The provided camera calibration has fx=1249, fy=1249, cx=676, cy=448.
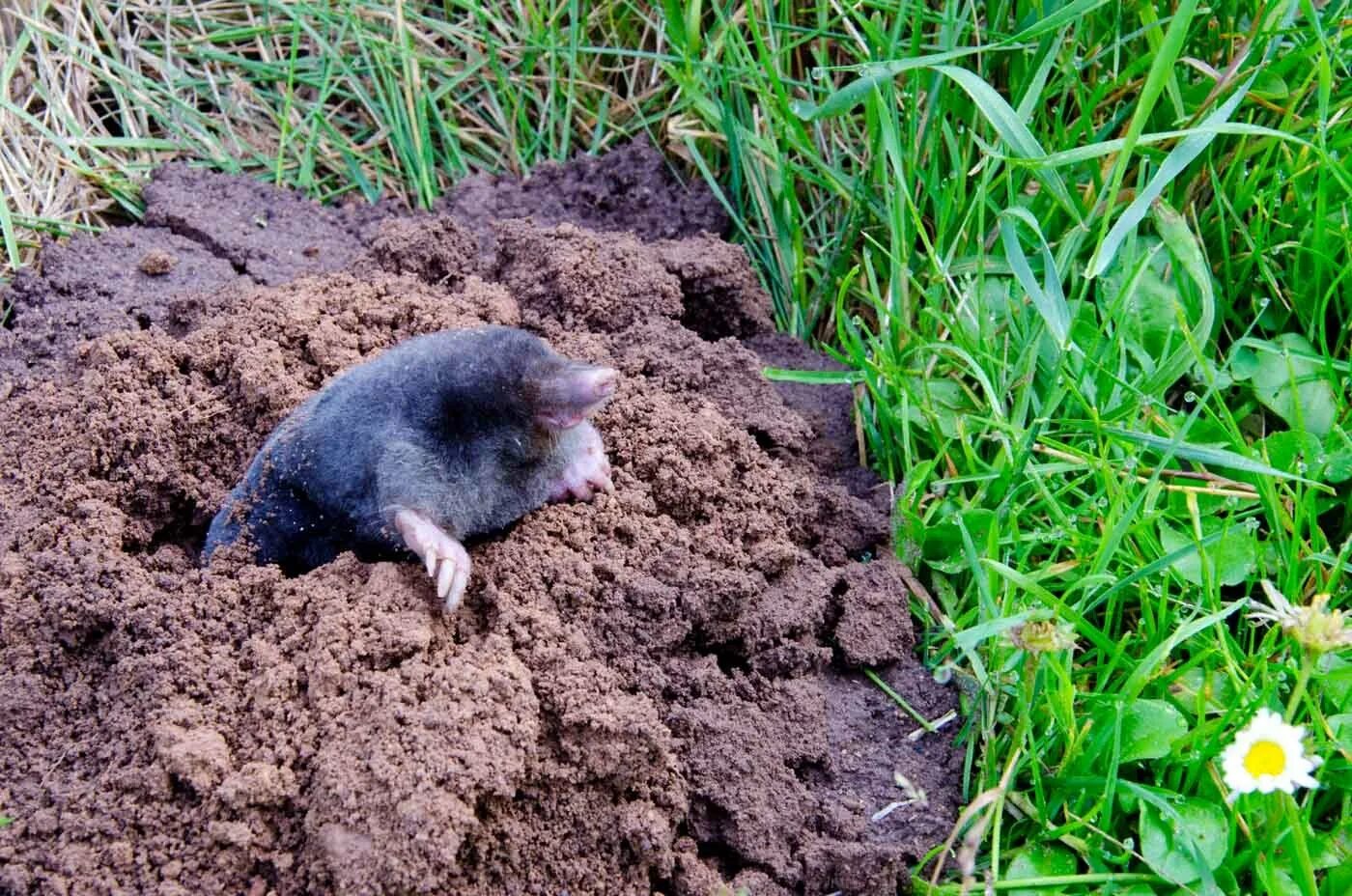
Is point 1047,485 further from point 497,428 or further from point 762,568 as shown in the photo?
point 497,428

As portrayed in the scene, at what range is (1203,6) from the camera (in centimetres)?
313

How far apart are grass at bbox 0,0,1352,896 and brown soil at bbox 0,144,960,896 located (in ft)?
0.72

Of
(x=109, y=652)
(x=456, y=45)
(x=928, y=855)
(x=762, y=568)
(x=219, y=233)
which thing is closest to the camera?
(x=928, y=855)

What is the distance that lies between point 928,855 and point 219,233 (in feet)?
8.47

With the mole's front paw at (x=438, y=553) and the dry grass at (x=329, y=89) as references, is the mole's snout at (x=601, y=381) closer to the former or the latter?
the mole's front paw at (x=438, y=553)

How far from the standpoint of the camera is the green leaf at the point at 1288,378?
294cm

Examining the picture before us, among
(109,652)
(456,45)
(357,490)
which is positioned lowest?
(109,652)

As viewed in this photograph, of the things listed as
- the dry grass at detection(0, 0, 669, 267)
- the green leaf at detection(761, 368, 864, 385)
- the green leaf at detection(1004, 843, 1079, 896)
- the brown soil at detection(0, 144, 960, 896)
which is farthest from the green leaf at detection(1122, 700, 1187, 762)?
the dry grass at detection(0, 0, 669, 267)

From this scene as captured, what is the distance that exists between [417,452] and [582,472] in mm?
362

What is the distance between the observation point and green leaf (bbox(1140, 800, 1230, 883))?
88.7 inches

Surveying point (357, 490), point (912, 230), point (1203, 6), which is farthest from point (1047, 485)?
point (357, 490)

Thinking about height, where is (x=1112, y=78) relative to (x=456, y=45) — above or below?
above

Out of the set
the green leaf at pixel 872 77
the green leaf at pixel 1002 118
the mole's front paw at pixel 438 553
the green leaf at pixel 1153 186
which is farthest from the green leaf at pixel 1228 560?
the mole's front paw at pixel 438 553

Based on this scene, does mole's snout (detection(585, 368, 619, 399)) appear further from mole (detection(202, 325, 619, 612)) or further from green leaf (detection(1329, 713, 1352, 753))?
green leaf (detection(1329, 713, 1352, 753))
